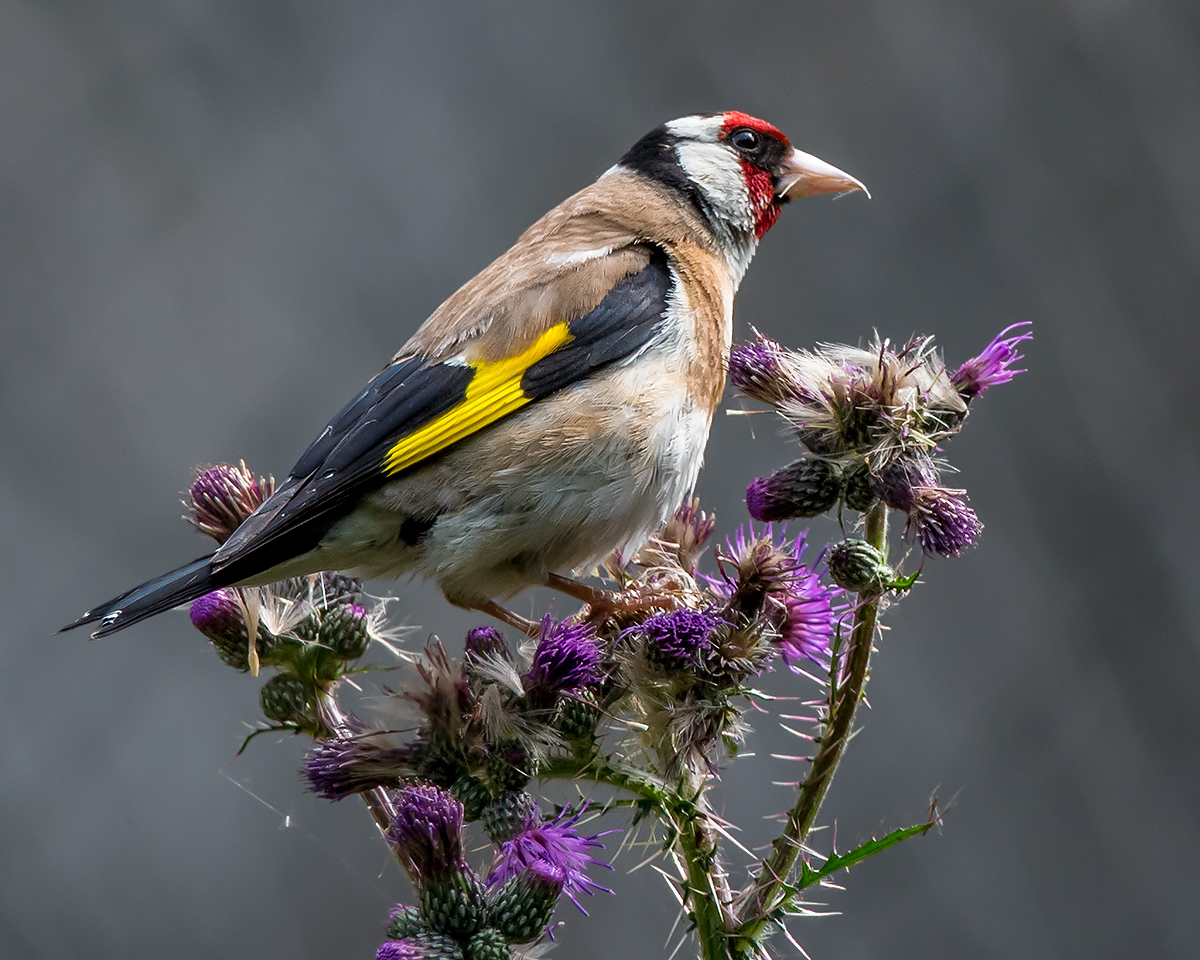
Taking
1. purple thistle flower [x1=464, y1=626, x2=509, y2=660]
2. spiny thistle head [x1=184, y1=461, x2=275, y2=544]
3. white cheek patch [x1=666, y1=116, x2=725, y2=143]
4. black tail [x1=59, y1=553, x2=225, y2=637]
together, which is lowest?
purple thistle flower [x1=464, y1=626, x2=509, y2=660]

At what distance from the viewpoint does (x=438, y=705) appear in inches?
45.9

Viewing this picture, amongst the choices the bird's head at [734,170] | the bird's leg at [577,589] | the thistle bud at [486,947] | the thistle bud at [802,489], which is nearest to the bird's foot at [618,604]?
the bird's leg at [577,589]

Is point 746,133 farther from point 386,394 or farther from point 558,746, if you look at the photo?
point 558,746

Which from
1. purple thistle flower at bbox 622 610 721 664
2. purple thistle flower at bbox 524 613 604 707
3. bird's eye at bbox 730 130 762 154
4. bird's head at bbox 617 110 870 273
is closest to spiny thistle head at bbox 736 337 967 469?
purple thistle flower at bbox 622 610 721 664

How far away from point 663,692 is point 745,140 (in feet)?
4.61

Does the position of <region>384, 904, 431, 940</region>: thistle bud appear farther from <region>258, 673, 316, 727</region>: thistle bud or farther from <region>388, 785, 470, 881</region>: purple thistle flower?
<region>258, 673, 316, 727</region>: thistle bud

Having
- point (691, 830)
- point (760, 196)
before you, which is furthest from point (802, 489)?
point (760, 196)

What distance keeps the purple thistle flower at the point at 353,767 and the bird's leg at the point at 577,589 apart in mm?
443

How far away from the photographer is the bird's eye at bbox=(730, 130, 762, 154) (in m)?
2.25

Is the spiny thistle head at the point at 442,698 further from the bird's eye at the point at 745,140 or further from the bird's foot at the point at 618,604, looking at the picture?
the bird's eye at the point at 745,140

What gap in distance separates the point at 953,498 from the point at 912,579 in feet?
0.58

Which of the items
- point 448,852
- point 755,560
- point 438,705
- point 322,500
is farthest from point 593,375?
point 448,852

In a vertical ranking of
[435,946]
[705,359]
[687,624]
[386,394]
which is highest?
[386,394]

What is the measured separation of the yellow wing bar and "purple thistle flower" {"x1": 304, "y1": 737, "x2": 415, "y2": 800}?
50 cm
